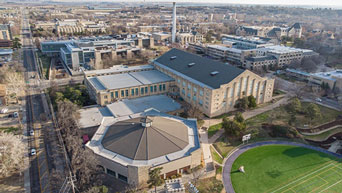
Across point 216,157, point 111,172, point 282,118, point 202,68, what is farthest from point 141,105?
point 282,118

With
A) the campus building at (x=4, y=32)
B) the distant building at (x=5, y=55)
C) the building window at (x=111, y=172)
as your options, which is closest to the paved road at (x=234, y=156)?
the building window at (x=111, y=172)

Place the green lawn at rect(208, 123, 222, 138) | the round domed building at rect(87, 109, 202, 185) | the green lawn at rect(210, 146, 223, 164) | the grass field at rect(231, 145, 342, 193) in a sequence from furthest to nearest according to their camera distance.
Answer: the green lawn at rect(208, 123, 222, 138) < the green lawn at rect(210, 146, 223, 164) < the grass field at rect(231, 145, 342, 193) < the round domed building at rect(87, 109, 202, 185)

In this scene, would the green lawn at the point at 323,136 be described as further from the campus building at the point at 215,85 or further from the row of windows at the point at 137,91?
the row of windows at the point at 137,91


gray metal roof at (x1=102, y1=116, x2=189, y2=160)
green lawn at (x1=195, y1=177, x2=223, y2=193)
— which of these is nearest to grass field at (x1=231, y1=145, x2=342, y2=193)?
green lawn at (x1=195, y1=177, x2=223, y2=193)

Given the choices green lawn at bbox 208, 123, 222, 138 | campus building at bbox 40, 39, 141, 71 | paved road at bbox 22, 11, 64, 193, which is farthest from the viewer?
campus building at bbox 40, 39, 141, 71

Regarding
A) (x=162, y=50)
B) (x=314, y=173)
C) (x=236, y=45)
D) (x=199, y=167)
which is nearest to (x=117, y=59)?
(x=162, y=50)

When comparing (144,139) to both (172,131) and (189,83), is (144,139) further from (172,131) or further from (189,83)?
(189,83)

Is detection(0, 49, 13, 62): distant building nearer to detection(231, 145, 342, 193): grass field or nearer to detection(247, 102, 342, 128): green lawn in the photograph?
detection(247, 102, 342, 128): green lawn
